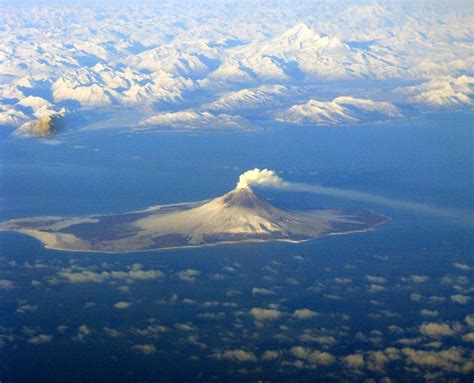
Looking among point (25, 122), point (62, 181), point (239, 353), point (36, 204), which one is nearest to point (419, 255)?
point (239, 353)

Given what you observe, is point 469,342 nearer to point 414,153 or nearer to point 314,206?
point 314,206

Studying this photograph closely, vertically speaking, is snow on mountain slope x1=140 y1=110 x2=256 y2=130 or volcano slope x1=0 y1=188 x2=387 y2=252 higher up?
snow on mountain slope x1=140 y1=110 x2=256 y2=130

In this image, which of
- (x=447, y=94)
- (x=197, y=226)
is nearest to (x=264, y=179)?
(x=197, y=226)

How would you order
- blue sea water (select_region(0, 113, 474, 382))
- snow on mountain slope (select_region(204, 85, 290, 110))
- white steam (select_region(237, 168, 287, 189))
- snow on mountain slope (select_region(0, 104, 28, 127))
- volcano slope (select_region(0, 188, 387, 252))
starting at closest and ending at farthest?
1. blue sea water (select_region(0, 113, 474, 382))
2. volcano slope (select_region(0, 188, 387, 252))
3. white steam (select_region(237, 168, 287, 189))
4. snow on mountain slope (select_region(0, 104, 28, 127))
5. snow on mountain slope (select_region(204, 85, 290, 110))

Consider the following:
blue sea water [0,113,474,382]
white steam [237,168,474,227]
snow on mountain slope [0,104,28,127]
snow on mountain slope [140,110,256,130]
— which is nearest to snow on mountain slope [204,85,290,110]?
snow on mountain slope [140,110,256,130]

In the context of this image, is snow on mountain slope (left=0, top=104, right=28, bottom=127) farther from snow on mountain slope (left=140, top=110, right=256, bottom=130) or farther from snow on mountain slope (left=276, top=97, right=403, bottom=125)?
snow on mountain slope (left=276, top=97, right=403, bottom=125)

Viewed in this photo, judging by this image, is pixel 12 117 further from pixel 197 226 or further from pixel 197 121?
pixel 197 226

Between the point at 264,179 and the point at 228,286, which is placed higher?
the point at 264,179

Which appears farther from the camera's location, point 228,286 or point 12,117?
point 12,117
